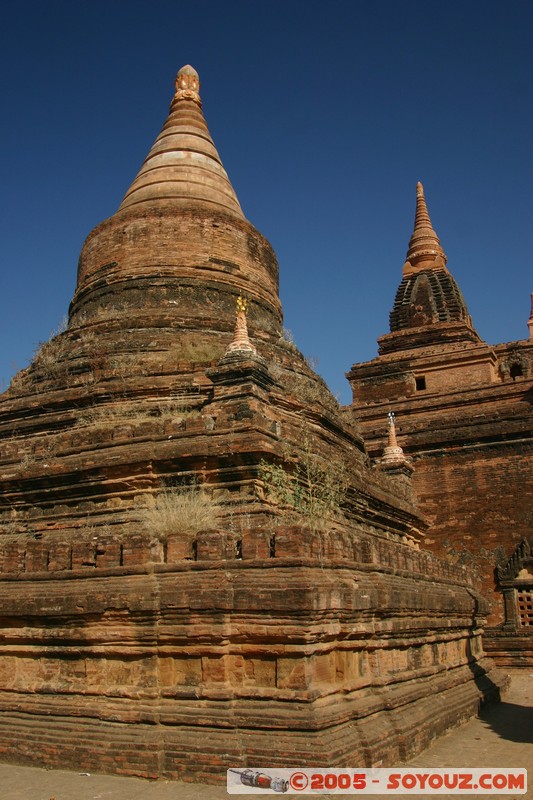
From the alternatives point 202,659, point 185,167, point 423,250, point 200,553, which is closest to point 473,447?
point 185,167

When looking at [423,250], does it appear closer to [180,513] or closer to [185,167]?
[185,167]

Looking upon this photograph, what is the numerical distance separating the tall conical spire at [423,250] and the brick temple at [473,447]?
247 inches

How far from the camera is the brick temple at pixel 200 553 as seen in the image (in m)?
7.72

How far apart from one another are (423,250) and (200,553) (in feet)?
98.2

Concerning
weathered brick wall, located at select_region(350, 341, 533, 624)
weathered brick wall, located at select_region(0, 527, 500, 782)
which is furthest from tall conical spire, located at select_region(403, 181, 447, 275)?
weathered brick wall, located at select_region(0, 527, 500, 782)

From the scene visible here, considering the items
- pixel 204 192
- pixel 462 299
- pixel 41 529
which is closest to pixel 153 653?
pixel 41 529

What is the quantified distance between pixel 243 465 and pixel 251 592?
268cm

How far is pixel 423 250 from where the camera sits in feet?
118

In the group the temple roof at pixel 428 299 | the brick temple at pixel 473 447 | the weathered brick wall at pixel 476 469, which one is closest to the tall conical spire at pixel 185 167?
the weathered brick wall at pixel 476 469

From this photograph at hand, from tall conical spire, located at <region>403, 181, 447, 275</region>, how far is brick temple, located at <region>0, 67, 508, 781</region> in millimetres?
19799

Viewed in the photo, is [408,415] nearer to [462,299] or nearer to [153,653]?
[462,299]

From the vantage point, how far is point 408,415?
2523 centimetres

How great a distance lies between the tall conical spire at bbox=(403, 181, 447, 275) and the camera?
35.4 m

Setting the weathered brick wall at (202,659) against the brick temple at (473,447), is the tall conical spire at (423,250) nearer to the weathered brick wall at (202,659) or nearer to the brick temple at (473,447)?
the brick temple at (473,447)
